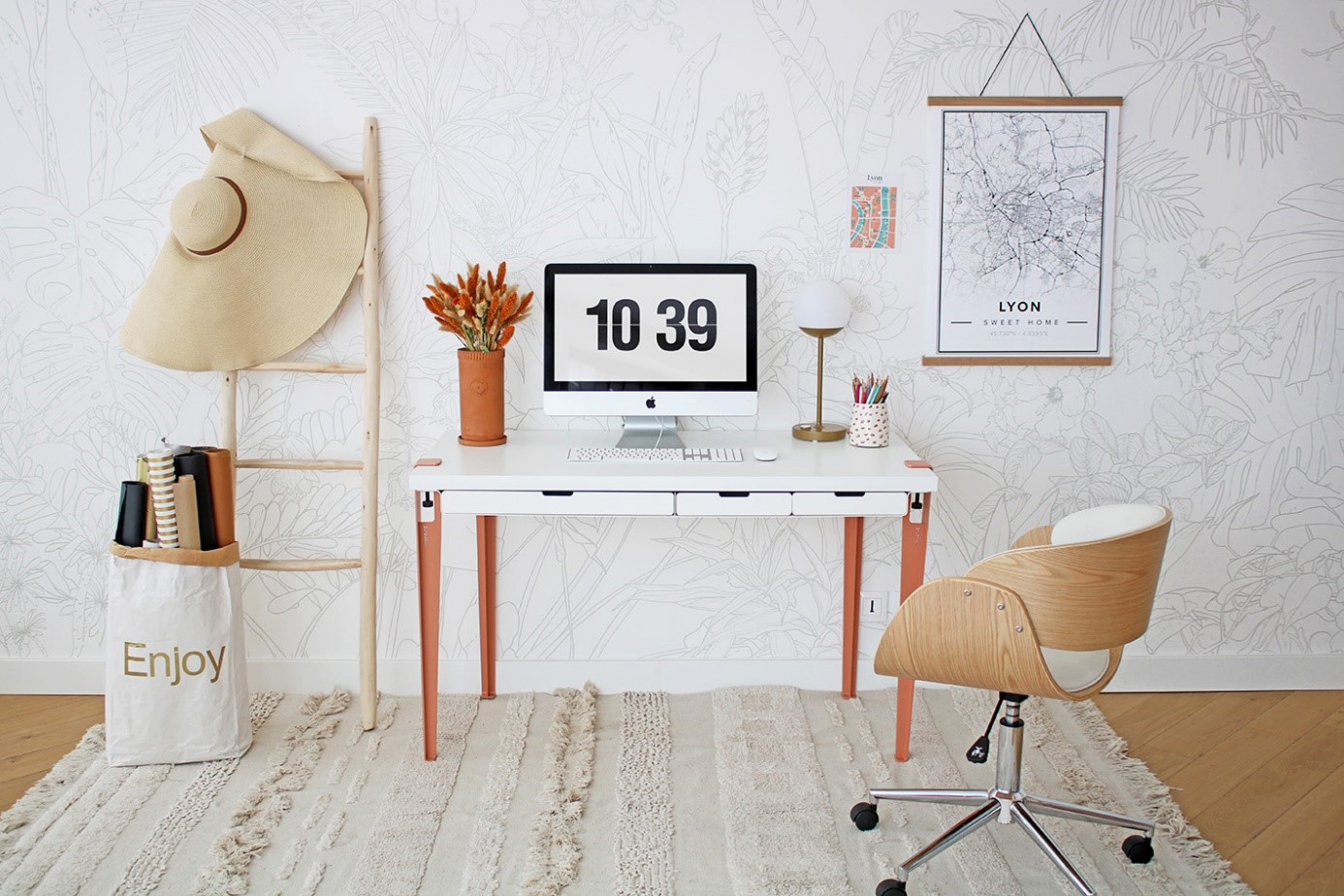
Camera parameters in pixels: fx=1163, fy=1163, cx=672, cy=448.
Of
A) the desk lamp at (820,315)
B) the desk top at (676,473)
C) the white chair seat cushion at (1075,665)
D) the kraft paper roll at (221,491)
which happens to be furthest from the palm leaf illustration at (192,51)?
the white chair seat cushion at (1075,665)

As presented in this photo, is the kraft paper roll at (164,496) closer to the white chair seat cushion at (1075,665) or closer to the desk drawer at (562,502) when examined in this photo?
the desk drawer at (562,502)

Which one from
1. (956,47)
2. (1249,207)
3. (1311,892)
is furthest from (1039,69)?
(1311,892)

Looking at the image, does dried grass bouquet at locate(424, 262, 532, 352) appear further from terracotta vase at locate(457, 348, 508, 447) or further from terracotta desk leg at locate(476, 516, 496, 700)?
terracotta desk leg at locate(476, 516, 496, 700)

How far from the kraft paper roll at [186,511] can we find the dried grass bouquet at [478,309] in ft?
2.37

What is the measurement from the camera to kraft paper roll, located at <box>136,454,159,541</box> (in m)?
2.80

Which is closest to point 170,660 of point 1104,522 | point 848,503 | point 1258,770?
point 848,503

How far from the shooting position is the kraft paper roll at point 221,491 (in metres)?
2.87

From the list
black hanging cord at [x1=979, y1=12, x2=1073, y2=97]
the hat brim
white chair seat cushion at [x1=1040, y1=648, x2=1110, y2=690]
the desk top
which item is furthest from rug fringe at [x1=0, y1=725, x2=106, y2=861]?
black hanging cord at [x1=979, y1=12, x2=1073, y2=97]

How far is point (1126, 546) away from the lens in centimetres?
216

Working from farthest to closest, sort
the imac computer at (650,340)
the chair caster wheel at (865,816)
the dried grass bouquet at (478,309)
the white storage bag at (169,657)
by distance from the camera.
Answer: the imac computer at (650,340), the dried grass bouquet at (478,309), the white storage bag at (169,657), the chair caster wheel at (865,816)

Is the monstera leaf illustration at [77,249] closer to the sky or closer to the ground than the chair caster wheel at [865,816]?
closer to the sky

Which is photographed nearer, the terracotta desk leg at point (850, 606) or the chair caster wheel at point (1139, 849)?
the chair caster wheel at point (1139, 849)

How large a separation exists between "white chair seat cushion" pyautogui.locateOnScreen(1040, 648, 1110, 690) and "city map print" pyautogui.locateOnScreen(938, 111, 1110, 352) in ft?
3.44

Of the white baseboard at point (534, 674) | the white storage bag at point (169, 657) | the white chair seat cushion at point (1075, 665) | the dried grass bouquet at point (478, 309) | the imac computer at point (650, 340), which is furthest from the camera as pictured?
the white baseboard at point (534, 674)
